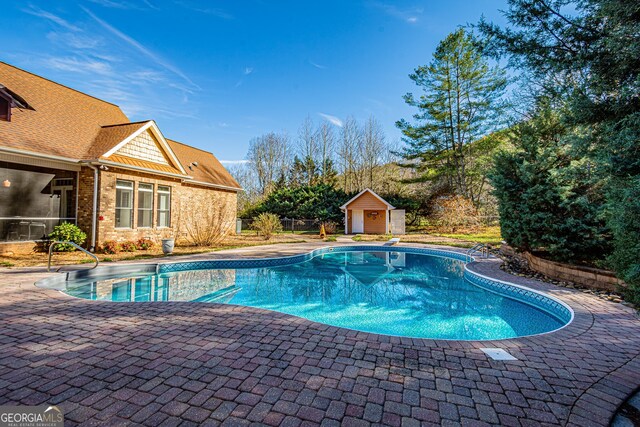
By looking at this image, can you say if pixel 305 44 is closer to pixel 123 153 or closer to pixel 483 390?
pixel 123 153

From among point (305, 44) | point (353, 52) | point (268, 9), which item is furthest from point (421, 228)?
point (268, 9)

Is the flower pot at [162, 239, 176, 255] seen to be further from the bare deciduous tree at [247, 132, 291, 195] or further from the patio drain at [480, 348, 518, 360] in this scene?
the bare deciduous tree at [247, 132, 291, 195]

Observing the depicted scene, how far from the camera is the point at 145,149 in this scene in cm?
1248

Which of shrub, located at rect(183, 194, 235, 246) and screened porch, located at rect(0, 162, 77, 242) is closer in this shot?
screened porch, located at rect(0, 162, 77, 242)

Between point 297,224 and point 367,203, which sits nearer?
point 367,203

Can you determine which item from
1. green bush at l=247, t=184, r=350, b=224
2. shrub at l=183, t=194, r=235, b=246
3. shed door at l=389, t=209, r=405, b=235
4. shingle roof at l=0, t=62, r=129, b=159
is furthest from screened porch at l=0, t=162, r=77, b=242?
shed door at l=389, t=209, r=405, b=235

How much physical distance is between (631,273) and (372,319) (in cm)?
422

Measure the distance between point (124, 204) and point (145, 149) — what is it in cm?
258

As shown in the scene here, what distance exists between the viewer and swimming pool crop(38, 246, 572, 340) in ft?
18.2

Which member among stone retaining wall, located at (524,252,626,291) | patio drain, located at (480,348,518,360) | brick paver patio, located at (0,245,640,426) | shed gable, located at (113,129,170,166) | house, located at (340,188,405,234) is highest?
shed gable, located at (113,129,170,166)

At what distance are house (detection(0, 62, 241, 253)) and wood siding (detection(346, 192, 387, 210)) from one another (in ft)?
43.8

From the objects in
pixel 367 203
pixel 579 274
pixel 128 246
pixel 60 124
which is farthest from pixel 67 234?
pixel 367 203

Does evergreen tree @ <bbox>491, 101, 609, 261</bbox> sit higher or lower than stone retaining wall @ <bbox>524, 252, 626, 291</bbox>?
higher

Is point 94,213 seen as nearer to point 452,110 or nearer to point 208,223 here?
point 208,223
